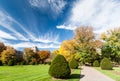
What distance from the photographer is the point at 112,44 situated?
5200cm

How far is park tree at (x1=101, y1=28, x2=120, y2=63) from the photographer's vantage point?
5112 cm

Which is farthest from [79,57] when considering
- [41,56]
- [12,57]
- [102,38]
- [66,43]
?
[41,56]

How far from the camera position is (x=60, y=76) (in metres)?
15.7

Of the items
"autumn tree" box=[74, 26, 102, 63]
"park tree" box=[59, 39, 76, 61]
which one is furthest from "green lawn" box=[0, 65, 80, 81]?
"park tree" box=[59, 39, 76, 61]

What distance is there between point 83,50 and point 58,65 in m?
32.4

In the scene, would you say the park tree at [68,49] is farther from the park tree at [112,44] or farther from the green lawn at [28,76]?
the green lawn at [28,76]

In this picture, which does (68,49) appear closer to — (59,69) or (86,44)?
(86,44)

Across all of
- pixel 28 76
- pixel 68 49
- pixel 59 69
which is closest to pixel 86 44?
pixel 68 49

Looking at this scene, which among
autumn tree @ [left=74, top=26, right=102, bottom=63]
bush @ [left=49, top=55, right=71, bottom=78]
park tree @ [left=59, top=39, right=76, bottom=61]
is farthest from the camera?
park tree @ [left=59, top=39, right=76, bottom=61]

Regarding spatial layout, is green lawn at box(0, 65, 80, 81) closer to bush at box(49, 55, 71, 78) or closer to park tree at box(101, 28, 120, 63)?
bush at box(49, 55, 71, 78)

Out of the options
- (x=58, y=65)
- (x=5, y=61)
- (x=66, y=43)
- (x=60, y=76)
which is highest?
(x=66, y=43)

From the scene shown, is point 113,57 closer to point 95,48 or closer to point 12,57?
point 95,48

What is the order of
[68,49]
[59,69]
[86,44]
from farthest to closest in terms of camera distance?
1. [68,49]
2. [86,44]
3. [59,69]

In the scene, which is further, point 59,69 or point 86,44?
point 86,44
